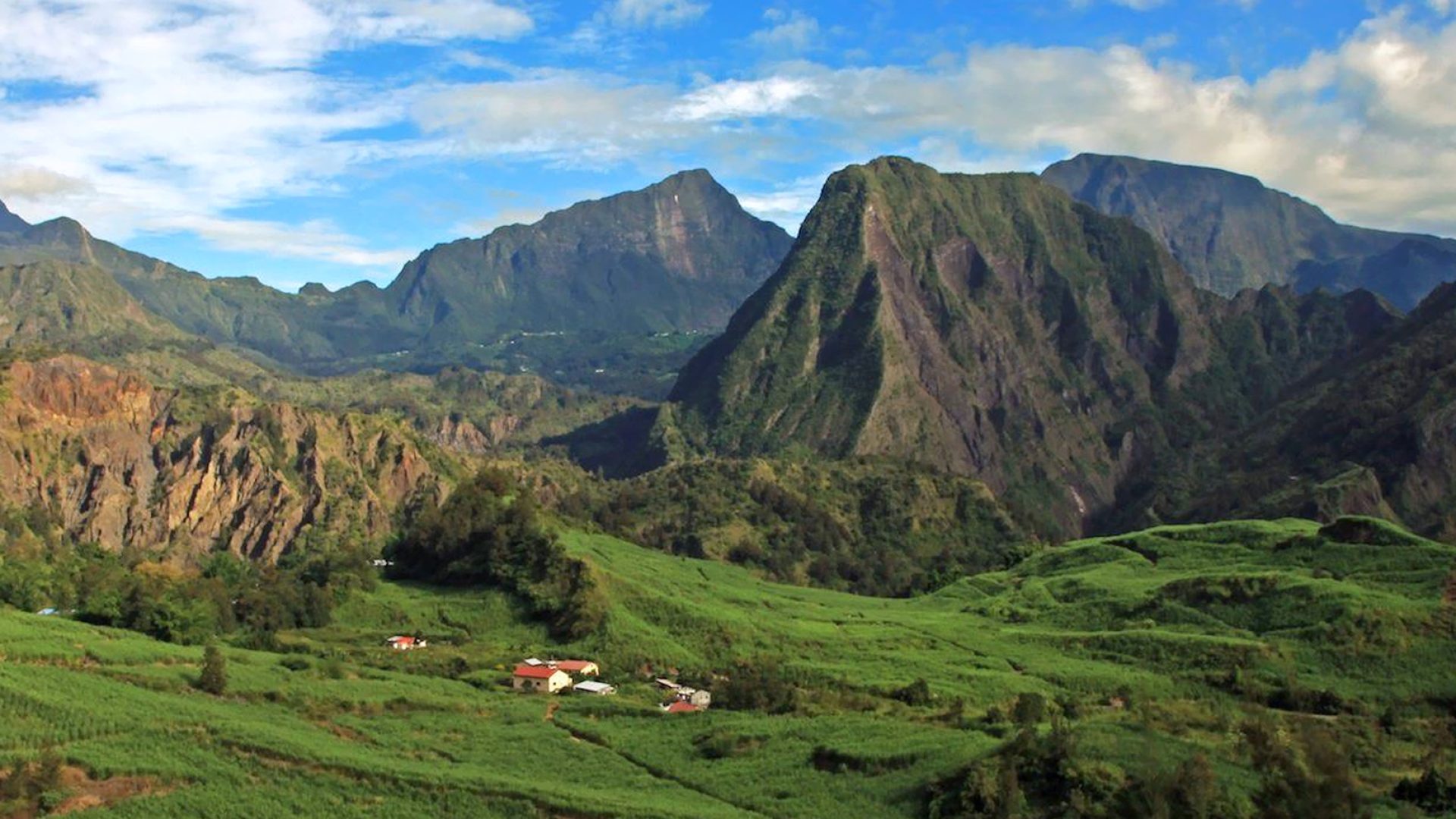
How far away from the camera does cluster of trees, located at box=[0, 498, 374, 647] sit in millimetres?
70750

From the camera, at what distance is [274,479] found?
513 feet

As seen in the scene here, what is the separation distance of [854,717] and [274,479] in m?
124

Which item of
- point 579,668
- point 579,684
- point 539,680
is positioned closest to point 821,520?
point 579,668

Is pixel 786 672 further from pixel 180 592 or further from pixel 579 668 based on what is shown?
pixel 180 592

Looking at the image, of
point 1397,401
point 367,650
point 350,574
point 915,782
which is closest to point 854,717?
point 915,782

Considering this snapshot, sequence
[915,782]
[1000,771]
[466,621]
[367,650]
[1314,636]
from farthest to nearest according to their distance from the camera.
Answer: [466,621] < [367,650] < [1314,636] < [915,782] < [1000,771]

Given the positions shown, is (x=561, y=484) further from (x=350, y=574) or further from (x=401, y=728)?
(x=401, y=728)

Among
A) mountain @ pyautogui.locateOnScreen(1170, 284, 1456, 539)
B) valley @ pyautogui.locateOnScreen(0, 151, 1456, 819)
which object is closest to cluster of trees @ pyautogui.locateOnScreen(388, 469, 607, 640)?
valley @ pyautogui.locateOnScreen(0, 151, 1456, 819)

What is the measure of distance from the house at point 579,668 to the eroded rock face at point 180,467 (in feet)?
284

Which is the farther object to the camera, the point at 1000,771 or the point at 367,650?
the point at 367,650

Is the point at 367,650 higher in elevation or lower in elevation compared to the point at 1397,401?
lower

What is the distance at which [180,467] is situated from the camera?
15550cm

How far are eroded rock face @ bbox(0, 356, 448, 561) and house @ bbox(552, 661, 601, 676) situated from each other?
86499 mm

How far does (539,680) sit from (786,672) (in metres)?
13.6
